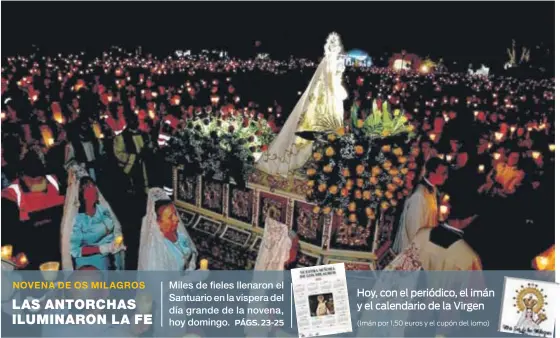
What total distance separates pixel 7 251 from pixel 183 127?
1955mm

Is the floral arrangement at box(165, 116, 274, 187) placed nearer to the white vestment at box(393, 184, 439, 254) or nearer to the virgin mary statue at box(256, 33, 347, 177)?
the virgin mary statue at box(256, 33, 347, 177)

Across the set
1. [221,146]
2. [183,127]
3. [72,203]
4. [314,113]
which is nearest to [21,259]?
[72,203]

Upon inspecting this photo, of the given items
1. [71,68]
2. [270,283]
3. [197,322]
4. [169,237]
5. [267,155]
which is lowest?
[197,322]

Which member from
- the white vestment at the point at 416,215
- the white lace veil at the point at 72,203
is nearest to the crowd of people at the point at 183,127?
the white lace veil at the point at 72,203

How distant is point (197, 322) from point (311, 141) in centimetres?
197

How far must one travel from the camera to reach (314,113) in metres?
5.31

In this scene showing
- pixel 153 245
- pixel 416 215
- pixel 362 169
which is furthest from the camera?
pixel 153 245

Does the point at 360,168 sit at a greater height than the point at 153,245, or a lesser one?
greater

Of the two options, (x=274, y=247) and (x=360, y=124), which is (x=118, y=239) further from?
(x=360, y=124)

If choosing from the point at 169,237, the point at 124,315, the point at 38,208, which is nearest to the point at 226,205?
the point at 169,237

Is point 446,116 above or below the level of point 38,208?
above

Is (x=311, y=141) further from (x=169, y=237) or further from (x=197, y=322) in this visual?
(x=197, y=322)

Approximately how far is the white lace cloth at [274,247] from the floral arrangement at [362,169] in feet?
1.27

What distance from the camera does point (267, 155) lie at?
5414 mm
